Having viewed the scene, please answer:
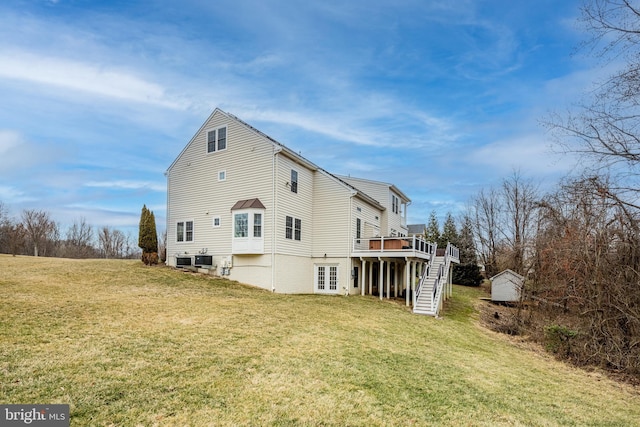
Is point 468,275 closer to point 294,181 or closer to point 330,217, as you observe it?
point 330,217

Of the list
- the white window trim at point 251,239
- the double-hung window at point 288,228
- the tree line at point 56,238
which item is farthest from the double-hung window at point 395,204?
the tree line at point 56,238

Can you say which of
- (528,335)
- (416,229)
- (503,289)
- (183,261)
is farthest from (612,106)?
(416,229)

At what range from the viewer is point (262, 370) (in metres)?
6.48

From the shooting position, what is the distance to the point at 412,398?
19.5ft

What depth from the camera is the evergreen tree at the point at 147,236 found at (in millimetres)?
20562

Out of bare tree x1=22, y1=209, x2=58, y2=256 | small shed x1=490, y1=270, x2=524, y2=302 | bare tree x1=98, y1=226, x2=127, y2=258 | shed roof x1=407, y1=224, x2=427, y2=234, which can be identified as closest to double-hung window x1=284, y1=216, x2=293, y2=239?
small shed x1=490, y1=270, x2=524, y2=302

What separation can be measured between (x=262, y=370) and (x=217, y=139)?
51.2 feet

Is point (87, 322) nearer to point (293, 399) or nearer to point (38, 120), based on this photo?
point (293, 399)

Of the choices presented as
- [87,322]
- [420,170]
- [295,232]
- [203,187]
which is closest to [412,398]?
[87,322]

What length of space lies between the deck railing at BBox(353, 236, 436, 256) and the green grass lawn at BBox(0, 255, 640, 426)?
19.0ft

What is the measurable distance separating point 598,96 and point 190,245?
723 inches

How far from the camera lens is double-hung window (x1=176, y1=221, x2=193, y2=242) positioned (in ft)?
65.9

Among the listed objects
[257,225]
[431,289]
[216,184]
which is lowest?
[431,289]

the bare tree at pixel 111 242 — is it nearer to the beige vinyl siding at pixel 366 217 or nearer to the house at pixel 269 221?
the house at pixel 269 221
